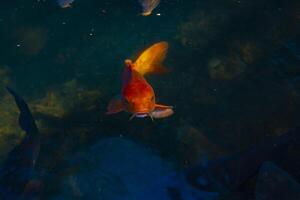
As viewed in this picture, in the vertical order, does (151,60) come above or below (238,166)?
above

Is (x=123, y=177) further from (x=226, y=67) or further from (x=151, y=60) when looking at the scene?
(x=226, y=67)

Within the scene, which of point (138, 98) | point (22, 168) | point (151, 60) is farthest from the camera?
point (151, 60)

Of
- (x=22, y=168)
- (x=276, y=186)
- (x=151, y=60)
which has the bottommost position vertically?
(x=22, y=168)

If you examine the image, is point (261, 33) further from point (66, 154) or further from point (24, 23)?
point (24, 23)

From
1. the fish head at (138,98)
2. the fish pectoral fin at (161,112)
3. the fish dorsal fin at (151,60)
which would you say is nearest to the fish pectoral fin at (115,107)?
the fish head at (138,98)

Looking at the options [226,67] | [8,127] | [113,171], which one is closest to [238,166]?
[113,171]

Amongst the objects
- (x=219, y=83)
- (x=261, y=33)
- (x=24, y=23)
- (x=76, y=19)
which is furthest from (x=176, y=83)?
(x=24, y=23)

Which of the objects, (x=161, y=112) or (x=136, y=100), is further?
(x=161, y=112)

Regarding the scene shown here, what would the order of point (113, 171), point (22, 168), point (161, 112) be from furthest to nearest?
point (161, 112) → point (113, 171) → point (22, 168)
